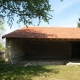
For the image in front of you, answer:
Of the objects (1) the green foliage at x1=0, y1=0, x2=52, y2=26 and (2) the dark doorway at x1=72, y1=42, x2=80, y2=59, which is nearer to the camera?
(1) the green foliage at x1=0, y1=0, x2=52, y2=26

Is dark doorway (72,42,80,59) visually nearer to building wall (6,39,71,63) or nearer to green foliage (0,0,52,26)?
building wall (6,39,71,63)

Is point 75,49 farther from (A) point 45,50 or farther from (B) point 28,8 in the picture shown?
(B) point 28,8

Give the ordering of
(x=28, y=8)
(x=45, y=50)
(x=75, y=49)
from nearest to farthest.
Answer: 1. (x=28, y=8)
2. (x=45, y=50)
3. (x=75, y=49)

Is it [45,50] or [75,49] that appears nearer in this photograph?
[45,50]

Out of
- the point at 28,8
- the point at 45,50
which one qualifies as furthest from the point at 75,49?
the point at 28,8

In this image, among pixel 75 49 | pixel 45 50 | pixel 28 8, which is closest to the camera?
pixel 28 8

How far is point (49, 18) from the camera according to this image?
46.5ft

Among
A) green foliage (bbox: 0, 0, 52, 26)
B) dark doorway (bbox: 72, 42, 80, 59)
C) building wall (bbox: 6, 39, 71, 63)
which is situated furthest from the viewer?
dark doorway (bbox: 72, 42, 80, 59)

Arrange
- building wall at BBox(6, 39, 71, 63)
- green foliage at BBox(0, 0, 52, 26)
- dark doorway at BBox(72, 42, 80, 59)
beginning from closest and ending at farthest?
green foliage at BBox(0, 0, 52, 26)
building wall at BBox(6, 39, 71, 63)
dark doorway at BBox(72, 42, 80, 59)

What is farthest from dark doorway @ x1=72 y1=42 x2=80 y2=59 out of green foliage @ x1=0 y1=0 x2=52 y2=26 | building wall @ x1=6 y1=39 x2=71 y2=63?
green foliage @ x1=0 y1=0 x2=52 y2=26

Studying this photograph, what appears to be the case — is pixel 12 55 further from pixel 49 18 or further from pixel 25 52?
pixel 49 18

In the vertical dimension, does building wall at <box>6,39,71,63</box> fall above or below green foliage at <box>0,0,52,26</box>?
below

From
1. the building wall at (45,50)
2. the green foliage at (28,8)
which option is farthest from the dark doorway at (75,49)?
the green foliage at (28,8)

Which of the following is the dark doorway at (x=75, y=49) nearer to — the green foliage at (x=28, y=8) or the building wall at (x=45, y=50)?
the building wall at (x=45, y=50)
